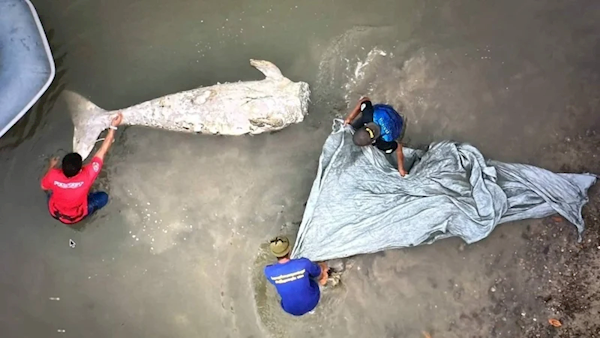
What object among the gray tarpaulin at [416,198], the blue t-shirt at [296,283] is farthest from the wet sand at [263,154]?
the blue t-shirt at [296,283]

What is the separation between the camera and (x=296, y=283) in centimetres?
356

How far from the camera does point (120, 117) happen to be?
420 centimetres

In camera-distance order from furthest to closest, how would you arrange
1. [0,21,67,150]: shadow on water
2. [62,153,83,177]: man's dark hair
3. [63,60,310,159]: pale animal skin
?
[0,21,67,150]: shadow on water, [63,60,310,159]: pale animal skin, [62,153,83,177]: man's dark hair

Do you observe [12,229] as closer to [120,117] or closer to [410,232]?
[120,117]

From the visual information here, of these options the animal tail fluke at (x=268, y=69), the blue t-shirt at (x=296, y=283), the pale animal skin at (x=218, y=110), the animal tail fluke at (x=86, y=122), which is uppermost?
the animal tail fluke at (x=268, y=69)

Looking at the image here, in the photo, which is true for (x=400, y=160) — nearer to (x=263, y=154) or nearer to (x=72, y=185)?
(x=263, y=154)

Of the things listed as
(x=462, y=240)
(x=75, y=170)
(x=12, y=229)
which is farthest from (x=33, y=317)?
(x=462, y=240)

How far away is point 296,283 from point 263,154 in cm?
118

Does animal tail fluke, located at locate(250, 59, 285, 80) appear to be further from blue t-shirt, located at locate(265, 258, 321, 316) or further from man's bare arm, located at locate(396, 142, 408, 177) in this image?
blue t-shirt, located at locate(265, 258, 321, 316)

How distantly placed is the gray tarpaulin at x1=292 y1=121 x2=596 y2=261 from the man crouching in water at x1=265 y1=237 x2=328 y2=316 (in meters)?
0.28

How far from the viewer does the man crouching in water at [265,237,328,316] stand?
346 cm

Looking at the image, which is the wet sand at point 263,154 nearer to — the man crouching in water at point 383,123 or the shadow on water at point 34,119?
the shadow on water at point 34,119

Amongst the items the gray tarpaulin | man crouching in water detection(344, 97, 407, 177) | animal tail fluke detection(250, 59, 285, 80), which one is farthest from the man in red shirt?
man crouching in water detection(344, 97, 407, 177)

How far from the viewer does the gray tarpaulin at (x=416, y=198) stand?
12.4ft
